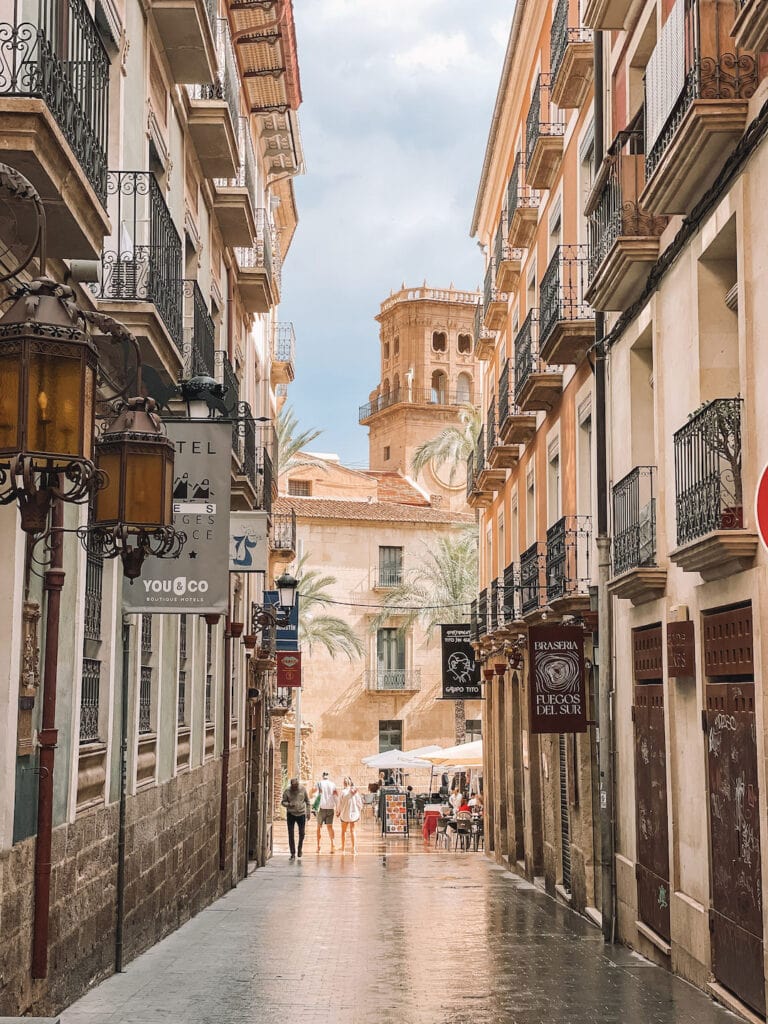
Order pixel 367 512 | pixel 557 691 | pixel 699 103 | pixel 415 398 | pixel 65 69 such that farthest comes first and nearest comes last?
pixel 415 398 < pixel 367 512 < pixel 557 691 < pixel 699 103 < pixel 65 69

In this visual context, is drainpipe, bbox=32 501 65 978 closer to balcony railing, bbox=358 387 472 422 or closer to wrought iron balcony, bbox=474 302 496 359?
wrought iron balcony, bbox=474 302 496 359

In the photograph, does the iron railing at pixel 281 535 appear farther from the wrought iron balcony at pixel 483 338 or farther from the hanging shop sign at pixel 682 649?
the hanging shop sign at pixel 682 649

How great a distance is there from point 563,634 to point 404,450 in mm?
55304

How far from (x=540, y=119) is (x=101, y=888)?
1444cm

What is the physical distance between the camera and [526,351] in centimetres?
2111

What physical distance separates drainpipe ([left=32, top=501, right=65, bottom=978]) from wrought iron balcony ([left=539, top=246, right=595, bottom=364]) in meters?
8.59

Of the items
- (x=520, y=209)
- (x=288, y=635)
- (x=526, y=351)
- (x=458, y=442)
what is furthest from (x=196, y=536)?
(x=458, y=442)

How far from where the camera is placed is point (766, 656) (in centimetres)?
888

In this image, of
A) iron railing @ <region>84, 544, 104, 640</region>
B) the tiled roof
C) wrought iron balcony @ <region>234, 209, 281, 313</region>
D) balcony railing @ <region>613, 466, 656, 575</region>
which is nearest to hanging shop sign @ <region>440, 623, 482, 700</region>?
wrought iron balcony @ <region>234, 209, 281, 313</region>

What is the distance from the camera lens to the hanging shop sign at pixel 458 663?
30.7 m

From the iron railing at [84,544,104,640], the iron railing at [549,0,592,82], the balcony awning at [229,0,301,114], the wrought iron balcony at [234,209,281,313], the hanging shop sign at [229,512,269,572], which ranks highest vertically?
the balcony awning at [229,0,301,114]

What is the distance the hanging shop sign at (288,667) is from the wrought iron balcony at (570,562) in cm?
1222

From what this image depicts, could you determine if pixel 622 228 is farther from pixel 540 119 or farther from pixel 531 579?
pixel 540 119

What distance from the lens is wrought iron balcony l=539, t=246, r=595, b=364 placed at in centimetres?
1598
